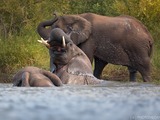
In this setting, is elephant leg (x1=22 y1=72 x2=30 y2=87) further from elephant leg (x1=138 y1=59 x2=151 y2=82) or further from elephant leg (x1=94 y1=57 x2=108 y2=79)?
elephant leg (x1=138 y1=59 x2=151 y2=82)

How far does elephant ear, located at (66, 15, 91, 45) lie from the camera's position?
1586 centimetres

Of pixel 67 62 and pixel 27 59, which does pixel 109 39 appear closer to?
pixel 27 59

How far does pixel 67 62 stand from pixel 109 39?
544cm

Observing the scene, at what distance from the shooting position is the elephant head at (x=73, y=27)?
620 inches

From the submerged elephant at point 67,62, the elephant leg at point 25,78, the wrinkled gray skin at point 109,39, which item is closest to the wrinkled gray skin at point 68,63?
the submerged elephant at point 67,62

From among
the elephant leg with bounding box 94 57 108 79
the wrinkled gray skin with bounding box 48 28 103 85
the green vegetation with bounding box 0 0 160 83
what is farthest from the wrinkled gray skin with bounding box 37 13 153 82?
the wrinkled gray skin with bounding box 48 28 103 85

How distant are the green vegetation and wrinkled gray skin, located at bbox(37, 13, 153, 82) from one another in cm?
94

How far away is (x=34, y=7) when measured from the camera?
67.0ft

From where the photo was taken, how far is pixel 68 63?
11.1 meters

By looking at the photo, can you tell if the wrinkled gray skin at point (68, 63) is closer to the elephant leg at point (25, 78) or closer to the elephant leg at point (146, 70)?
the elephant leg at point (25, 78)

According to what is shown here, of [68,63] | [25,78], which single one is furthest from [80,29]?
[25,78]

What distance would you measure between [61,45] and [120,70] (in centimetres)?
705

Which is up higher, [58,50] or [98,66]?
[58,50]

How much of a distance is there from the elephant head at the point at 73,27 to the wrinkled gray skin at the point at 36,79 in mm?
7387
